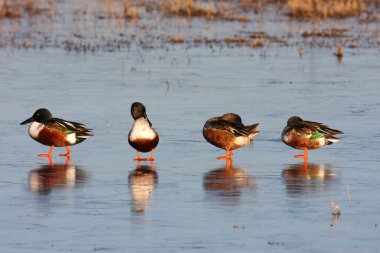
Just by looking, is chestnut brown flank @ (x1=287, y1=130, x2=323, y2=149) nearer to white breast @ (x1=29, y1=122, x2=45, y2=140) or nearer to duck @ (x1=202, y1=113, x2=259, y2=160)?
duck @ (x1=202, y1=113, x2=259, y2=160)

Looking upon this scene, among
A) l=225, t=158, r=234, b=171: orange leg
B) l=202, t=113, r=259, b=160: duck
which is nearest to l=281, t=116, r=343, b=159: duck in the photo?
l=202, t=113, r=259, b=160: duck

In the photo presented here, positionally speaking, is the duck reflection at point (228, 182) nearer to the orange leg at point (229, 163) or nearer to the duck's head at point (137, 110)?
the orange leg at point (229, 163)

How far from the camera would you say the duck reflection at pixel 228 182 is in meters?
10.5

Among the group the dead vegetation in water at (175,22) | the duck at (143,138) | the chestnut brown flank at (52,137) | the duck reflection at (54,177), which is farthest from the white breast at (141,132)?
the dead vegetation in water at (175,22)

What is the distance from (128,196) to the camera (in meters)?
10.3

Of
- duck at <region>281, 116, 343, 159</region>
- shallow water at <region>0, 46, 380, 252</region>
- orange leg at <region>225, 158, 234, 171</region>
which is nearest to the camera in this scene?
shallow water at <region>0, 46, 380, 252</region>

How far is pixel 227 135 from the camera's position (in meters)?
12.7

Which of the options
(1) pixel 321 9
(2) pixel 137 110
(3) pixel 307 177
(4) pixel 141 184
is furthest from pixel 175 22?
(4) pixel 141 184

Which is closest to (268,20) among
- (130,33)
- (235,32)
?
(235,32)

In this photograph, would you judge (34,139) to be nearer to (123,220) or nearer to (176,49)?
(123,220)

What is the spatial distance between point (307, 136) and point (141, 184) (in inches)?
104

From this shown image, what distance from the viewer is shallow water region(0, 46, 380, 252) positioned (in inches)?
343

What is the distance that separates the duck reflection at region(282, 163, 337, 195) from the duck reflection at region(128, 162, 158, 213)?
4.64 ft

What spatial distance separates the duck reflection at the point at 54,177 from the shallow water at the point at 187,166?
2 centimetres
